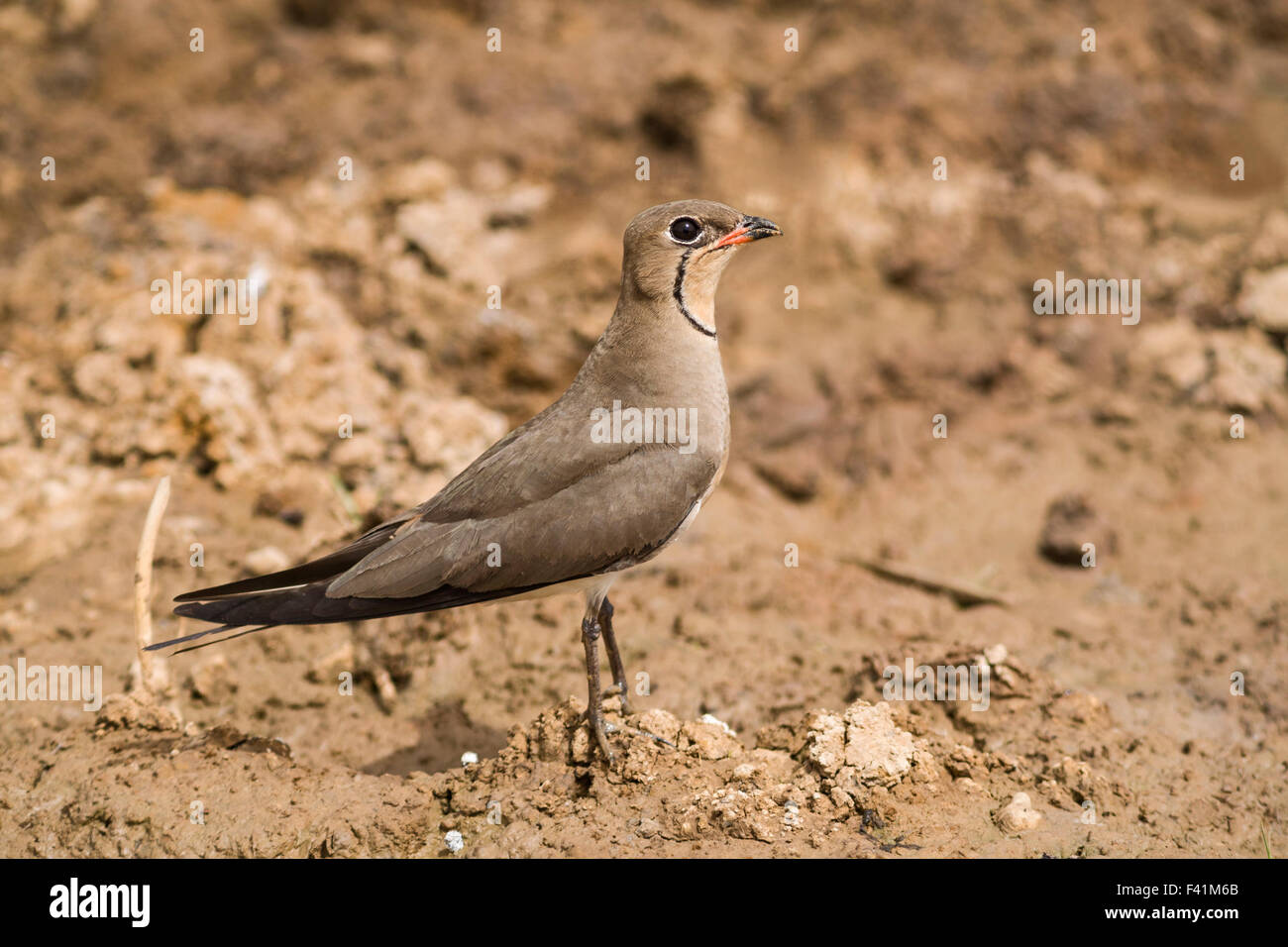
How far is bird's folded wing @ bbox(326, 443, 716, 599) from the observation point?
14.0 ft

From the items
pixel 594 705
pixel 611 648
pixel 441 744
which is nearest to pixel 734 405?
pixel 611 648

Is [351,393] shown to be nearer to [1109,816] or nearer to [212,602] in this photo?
[212,602]

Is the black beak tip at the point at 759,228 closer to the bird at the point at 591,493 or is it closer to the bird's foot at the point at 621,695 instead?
the bird at the point at 591,493

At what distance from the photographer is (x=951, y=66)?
9164 millimetres

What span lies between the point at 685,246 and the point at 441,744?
2.57 meters

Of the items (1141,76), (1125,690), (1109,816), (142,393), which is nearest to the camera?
(1109,816)

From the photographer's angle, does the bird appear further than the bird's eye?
No

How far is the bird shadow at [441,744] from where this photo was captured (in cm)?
495

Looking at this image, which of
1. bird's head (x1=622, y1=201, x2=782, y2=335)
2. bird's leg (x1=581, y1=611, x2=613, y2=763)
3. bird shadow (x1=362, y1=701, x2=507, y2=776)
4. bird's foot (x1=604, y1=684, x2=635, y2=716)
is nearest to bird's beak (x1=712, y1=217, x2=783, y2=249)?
bird's head (x1=622, y1=201, x2=782, y2=335)

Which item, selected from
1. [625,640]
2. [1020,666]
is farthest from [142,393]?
[1020,666]

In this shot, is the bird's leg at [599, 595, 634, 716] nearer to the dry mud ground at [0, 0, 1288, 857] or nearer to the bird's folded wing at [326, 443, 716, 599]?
the dry mud ground at [0, 0, 1288, 857]

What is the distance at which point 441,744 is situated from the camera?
5.11 metres

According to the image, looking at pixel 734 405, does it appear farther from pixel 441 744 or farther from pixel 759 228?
pixel 441 744

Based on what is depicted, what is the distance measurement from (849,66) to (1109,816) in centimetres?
690
